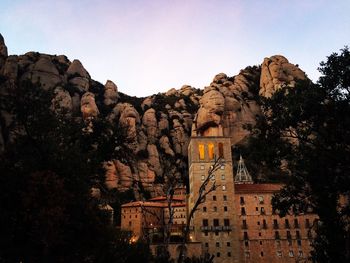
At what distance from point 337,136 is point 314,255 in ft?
44.6

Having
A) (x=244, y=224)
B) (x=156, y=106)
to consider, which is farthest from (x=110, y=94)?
(x=244, y=224)

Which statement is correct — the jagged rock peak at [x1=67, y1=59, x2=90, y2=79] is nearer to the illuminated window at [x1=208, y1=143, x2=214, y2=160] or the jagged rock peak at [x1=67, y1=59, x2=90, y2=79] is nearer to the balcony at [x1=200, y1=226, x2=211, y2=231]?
the illuminated window at [x1=208, y1=143, x2=214, y2=160]

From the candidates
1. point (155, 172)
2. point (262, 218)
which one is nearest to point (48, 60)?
point (155, 172)

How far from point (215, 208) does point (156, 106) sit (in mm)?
61201

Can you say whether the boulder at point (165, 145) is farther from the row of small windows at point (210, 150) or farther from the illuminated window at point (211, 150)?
the illuminated window at point (211, 150)

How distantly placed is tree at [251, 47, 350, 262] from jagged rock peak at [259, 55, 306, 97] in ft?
306

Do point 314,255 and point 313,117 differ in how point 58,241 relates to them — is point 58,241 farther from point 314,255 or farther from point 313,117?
point 314,255

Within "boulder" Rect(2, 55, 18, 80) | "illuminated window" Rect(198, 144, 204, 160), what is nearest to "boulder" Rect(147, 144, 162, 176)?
"illuminated window" Rect(198, 144, 204, 160)

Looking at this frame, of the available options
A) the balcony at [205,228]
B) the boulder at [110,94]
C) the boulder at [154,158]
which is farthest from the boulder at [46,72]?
the balcony at [205,228]

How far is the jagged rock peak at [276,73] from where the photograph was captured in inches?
4707

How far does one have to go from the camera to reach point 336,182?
23797 mm

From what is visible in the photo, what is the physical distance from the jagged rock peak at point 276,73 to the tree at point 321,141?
306 ft

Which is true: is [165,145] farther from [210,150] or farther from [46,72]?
[46,72]

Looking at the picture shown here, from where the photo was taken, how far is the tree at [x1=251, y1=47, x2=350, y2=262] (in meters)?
22.7
